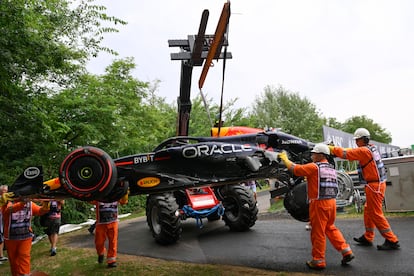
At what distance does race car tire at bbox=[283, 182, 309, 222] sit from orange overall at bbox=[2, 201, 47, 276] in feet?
13.0

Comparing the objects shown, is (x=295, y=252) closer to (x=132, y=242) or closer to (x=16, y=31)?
(x=132, y=242)

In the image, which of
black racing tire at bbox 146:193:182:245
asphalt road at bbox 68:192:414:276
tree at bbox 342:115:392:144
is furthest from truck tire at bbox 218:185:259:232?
tree at bbox 342:115:392:144

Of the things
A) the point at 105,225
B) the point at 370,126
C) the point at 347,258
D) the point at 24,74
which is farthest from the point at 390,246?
the point at 370,126

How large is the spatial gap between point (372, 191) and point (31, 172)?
204 inches

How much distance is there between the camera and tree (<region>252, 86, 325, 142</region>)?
35312 mm

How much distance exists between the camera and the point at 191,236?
8445 millimetres

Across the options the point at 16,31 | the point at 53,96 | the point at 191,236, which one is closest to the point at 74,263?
the point at 191,236

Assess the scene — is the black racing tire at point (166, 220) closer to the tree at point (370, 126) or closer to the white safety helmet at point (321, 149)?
the white safety helmet at point (321, 149)

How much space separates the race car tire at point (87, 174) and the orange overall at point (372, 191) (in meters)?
3.60

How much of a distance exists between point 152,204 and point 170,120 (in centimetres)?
1901

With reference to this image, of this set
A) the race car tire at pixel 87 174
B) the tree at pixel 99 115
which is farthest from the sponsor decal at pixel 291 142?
the tree at pixel 99 115

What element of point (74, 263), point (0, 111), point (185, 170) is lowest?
point (74, 263)

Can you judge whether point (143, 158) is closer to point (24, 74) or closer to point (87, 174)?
point (87, 174)

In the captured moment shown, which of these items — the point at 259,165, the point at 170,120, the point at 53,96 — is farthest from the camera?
the point at 170,120
